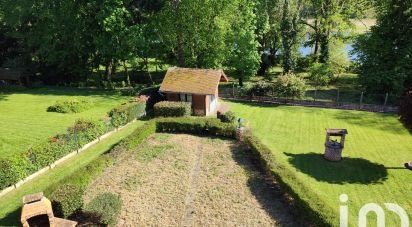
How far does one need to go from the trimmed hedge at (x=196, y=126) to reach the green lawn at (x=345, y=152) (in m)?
2.86

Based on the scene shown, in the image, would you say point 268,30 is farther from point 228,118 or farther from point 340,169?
point 340,169

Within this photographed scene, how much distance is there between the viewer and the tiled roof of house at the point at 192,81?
3312 centimetres

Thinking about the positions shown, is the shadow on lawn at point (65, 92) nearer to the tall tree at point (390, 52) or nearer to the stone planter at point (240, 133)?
the stone planter at point (240, 133)

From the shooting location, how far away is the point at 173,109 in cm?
3170

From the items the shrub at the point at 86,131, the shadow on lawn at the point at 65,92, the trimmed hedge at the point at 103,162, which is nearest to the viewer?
the trimmed hedge at the point at 103,162

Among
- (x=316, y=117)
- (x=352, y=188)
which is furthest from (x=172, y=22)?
(x=352, y=188)

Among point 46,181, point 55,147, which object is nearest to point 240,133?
point 55,147

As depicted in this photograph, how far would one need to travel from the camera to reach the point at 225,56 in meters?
43.6

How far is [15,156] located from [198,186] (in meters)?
10.6

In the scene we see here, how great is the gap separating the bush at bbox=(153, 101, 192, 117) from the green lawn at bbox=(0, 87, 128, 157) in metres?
5.79

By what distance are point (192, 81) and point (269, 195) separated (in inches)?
699

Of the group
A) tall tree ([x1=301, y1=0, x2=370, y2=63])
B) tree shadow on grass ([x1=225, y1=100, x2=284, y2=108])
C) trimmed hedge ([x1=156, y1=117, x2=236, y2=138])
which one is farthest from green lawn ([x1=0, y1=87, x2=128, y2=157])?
tall tree ([x1=301, y1=0, x2=370, y2=63])

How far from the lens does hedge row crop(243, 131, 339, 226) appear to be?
14742mm

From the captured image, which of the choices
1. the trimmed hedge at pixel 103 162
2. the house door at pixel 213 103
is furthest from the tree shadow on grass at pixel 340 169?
the house door at pixel 213 103
